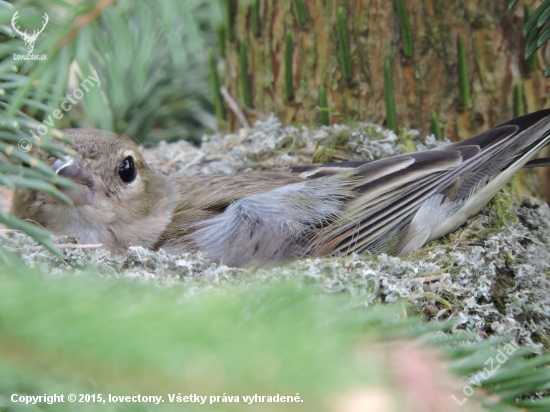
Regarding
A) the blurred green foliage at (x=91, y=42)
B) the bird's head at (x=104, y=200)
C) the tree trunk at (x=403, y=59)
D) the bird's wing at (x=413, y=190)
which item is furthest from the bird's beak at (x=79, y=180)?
the tree trunk at (x=403, y=59)

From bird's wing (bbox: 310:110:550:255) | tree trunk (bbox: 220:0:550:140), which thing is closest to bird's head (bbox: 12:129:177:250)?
bird's wing (bbox: 310:110:550:255)

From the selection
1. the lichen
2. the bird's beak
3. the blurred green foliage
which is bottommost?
the lichen

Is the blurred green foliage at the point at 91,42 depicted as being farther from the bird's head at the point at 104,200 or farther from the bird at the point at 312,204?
the bird at the point at 312,204

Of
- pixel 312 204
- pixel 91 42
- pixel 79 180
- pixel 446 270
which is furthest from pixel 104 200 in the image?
pixel 446 270

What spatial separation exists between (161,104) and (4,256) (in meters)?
3.72

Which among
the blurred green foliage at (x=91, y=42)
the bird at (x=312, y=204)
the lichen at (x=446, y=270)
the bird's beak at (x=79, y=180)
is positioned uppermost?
the blurred green foliage at (x=91, y=42)

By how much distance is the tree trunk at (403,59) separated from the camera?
335cm

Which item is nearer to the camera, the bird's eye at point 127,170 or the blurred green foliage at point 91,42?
the blurred green foliage at point 91,42

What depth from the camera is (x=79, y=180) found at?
302 centimetres

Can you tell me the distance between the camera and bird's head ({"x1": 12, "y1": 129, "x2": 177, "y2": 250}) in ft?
9.97

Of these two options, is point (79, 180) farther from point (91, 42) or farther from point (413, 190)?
point (413, 190)

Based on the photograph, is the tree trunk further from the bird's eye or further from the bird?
the bird's eye

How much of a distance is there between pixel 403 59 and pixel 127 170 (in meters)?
1.87

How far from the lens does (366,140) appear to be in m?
3.75
